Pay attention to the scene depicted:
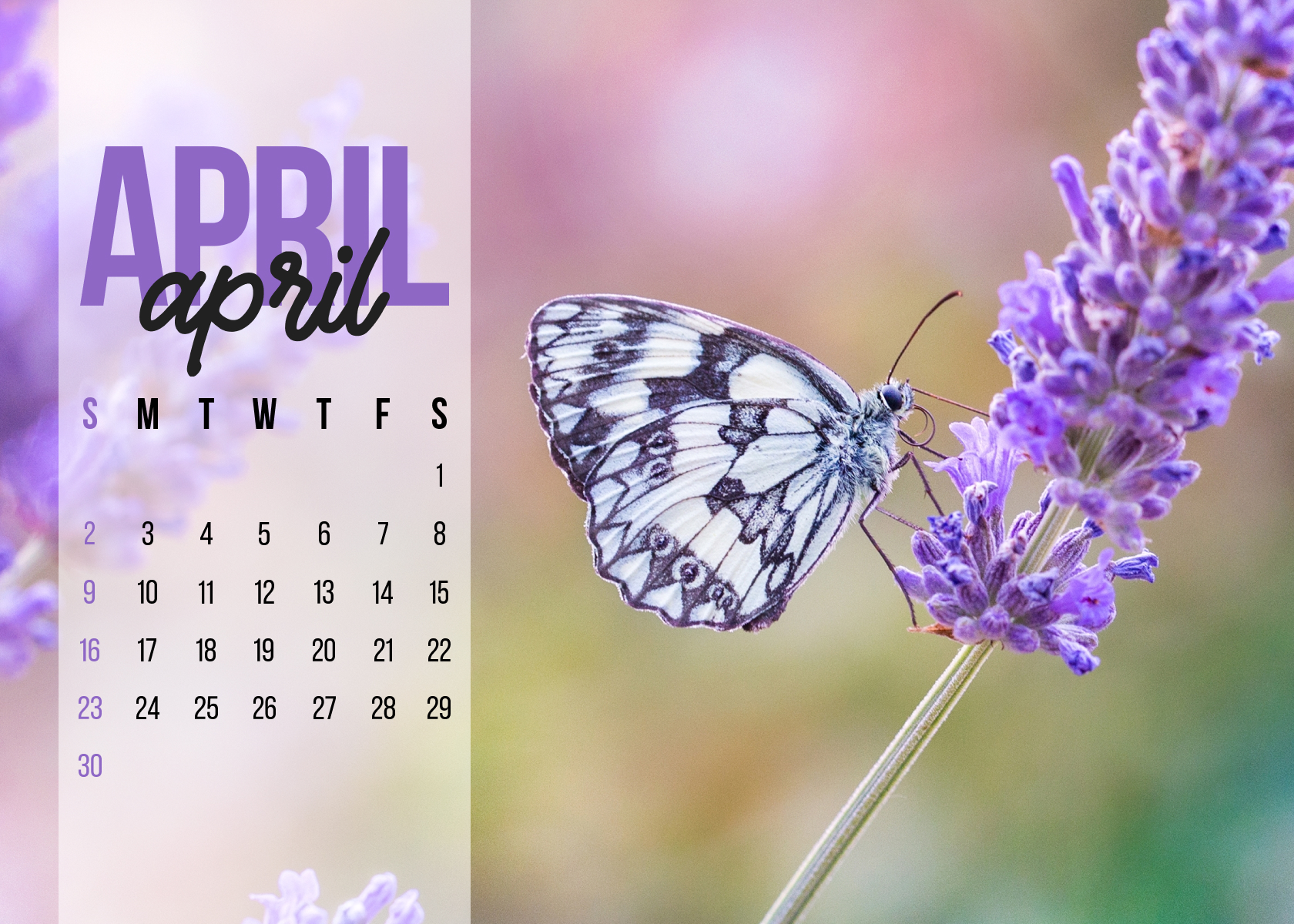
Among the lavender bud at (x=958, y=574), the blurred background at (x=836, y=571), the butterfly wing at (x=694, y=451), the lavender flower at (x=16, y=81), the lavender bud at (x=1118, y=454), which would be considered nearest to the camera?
the lavender flower at (x=16, y=81)

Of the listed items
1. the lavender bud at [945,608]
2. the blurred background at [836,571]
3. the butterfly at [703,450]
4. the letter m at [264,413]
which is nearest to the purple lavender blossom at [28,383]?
the letter m at [264,413]

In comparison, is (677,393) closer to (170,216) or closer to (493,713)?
(170,216)

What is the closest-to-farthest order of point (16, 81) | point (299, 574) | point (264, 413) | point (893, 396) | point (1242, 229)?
point (16, 81)
point (1242, 229)
point (264, 413)
point (893, 396)
point (299, 574)

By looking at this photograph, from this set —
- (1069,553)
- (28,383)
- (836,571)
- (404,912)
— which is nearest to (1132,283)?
(1069,553)

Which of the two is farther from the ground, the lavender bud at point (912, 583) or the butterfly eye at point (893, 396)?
the butterfly eye at point (893, 396)

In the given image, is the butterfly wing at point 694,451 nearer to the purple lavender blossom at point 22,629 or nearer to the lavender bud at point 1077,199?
the lavender bud at point 1077,199

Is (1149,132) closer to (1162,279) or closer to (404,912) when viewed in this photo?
(1162,279)

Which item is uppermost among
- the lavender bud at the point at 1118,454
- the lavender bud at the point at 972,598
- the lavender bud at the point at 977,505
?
the lavender bud at the point at 1118,454

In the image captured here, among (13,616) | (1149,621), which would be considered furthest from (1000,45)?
(13,616)
